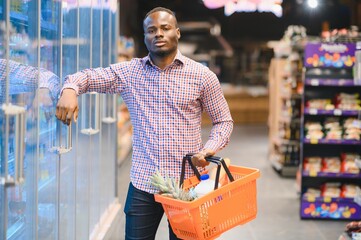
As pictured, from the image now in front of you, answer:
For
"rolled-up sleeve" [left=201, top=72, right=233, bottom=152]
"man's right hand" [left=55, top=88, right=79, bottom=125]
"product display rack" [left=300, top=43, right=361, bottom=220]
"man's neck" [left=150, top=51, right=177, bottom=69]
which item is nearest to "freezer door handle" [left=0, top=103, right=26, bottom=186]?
"man's right hand" [left=55, top=88, right=79, bottom=125]

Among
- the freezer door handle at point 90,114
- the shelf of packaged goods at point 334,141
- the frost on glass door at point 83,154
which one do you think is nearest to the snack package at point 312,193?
the shelf of packaged goods at point 334,141

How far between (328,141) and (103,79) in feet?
13.6

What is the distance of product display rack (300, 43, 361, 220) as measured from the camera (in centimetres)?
646

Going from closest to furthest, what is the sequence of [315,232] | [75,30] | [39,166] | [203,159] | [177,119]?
[203,159] < [177,119] < [39,166] < [75,30] < [315,232]

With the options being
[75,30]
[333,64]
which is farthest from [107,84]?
Answer: [333,64]

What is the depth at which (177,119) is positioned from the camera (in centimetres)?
298

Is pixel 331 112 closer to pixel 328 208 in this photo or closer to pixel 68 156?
pixel 328 208

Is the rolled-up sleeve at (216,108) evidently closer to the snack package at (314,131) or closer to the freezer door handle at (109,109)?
the freezer door handle at (109,109)

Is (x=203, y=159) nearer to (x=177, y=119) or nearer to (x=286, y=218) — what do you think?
(x=177, y=119)

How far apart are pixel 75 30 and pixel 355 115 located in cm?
395

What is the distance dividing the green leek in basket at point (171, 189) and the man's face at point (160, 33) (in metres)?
0.63

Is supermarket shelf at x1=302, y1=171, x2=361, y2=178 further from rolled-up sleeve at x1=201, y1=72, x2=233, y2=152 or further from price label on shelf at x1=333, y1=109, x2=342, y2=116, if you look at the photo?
rolled-up sleeve at x1=201, y1=72, x2=233, y2=152

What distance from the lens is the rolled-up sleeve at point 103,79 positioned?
290cm

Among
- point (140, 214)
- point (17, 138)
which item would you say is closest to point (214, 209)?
point (140, 214)
